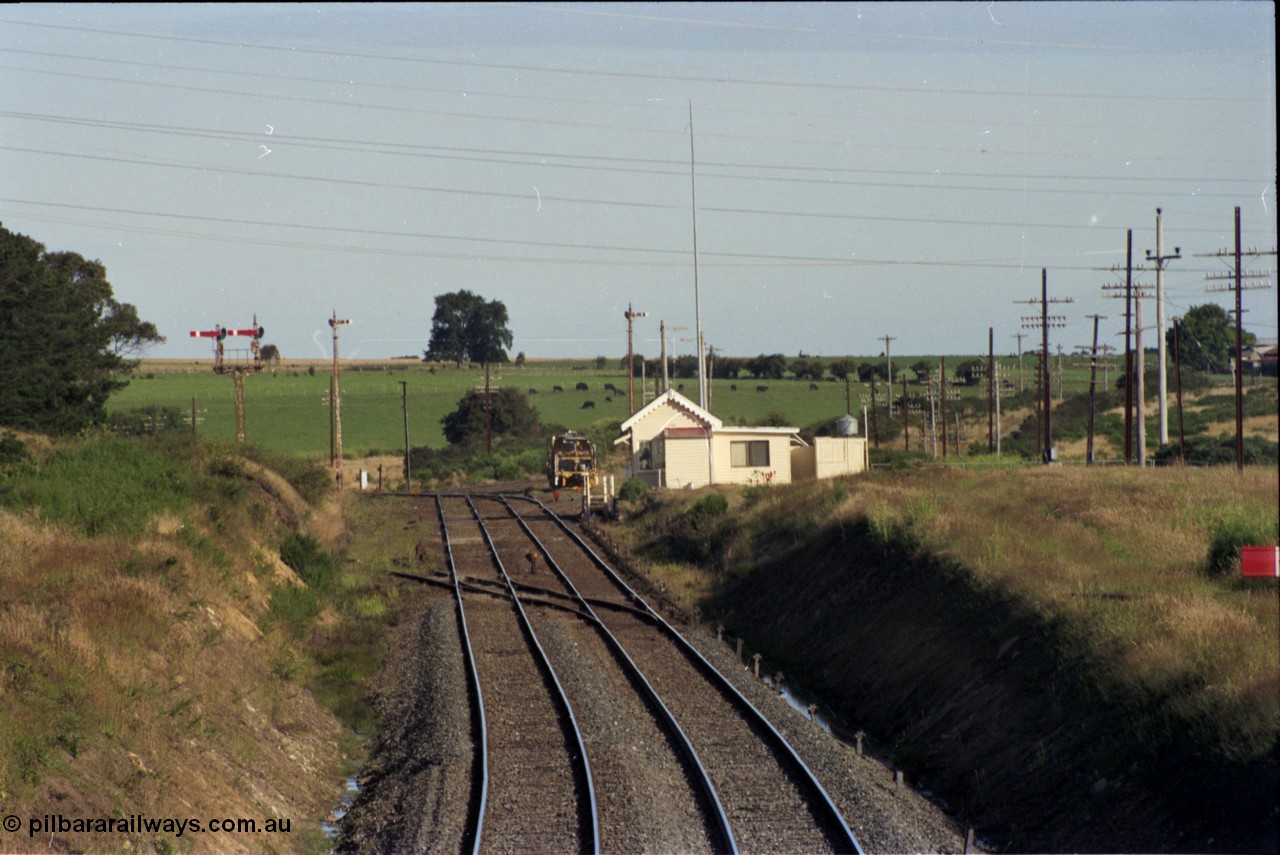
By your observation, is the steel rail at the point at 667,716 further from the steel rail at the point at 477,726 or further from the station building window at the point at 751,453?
the station building window at the point at 751,453

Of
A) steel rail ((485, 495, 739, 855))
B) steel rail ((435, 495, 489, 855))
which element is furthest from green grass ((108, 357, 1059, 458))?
steel rail ((485, 495, 739, 855))

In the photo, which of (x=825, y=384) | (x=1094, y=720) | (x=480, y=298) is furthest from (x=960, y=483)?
(x=480, y=298)

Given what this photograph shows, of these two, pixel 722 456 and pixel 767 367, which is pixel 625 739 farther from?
pixel 767 367

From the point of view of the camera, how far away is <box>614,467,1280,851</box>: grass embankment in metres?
13.4

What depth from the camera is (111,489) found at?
2664 cm

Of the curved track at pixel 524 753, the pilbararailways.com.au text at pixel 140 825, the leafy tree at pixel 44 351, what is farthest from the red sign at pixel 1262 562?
the leafy tree at pixel 44 351

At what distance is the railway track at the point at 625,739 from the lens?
13.5 m

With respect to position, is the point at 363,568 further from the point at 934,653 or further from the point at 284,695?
the point at 934,653

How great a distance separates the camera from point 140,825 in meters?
12.1

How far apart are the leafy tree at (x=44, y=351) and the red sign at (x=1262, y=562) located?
39.0 m

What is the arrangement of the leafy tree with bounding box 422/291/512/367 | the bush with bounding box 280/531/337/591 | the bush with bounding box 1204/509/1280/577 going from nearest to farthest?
the bush with bounding box 1204/509/1280/577, the bush with bounding box 280/531/337/591, the leafy tree with bounding box 422/291/512/367

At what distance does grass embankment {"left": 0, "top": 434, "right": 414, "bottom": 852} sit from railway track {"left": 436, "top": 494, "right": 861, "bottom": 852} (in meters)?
2.47

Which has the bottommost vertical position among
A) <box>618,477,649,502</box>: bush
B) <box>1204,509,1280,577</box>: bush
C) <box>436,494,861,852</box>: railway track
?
<box>436,494,861,852</box>: railway track

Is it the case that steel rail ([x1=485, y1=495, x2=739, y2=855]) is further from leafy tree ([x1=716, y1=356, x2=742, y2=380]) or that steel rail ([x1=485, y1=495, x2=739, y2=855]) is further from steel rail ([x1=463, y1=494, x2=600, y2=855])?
leafy tree ([x1=716, y1=356, x2=742, y2=380])
